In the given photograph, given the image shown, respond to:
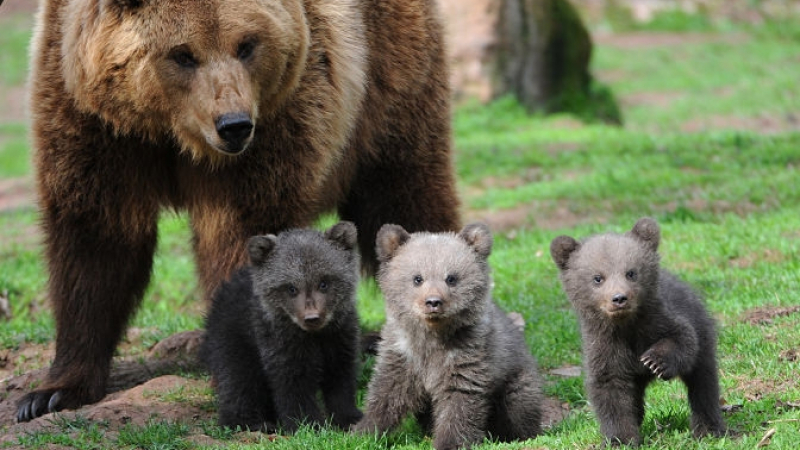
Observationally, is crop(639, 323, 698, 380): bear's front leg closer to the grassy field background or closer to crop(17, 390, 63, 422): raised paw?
the grassy field background

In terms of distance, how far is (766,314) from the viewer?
721 centimetres

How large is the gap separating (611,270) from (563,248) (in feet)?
0.95

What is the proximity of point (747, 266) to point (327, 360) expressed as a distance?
3904mm

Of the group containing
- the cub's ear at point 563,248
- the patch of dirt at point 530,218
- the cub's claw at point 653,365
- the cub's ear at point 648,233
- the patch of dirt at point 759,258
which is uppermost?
the cub's ear at point 648,233

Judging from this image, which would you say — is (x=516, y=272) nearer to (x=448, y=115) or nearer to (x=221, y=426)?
(x=448, y=115)

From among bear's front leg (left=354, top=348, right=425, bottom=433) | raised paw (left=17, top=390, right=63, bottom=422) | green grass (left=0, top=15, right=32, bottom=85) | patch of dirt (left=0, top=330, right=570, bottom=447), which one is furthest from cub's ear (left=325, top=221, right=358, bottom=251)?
green grass (left=0, top=15, right=32, bottom=85)

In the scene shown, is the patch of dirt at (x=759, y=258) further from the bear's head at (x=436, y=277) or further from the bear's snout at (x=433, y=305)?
the bear's snout at (x=433, y=305)

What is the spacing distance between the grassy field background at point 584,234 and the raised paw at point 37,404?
120mm

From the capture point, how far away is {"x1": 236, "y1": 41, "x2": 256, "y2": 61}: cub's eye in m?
6.00

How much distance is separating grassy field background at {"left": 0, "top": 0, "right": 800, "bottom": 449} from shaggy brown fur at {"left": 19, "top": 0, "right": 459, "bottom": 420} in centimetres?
60

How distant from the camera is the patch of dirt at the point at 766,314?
7.10 m

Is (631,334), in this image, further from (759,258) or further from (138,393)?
(759,258)

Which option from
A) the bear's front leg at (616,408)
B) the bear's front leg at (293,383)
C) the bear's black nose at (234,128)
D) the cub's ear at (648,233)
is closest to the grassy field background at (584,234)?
the bear's front leg at (616,408)

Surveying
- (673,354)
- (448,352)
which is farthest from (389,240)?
(673,354)
